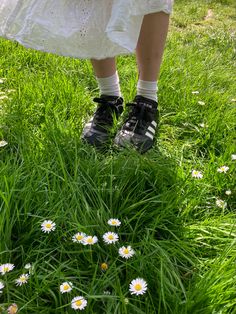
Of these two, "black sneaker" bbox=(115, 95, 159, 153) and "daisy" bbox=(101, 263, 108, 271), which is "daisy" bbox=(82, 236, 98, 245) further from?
"black sneaker" bbox=(115, 95, 159, 153)

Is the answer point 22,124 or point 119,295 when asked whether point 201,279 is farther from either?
point 22,124

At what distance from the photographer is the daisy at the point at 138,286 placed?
0.77 metres

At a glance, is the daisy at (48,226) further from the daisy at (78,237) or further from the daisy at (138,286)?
the daisy at (138,286)

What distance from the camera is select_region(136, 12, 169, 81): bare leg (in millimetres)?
1215

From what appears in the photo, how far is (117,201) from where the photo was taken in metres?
1.03

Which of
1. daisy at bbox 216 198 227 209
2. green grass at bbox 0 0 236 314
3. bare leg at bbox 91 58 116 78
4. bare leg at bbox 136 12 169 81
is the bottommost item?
daisy at bbox 216 198 227 209

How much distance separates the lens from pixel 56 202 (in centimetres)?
98

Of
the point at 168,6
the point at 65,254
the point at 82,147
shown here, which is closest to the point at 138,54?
the point at 168,6

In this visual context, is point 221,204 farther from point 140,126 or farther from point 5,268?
point 5,268

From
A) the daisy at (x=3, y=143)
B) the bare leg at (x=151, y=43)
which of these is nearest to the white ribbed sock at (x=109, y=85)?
the bare leg at (x=151, y=43)

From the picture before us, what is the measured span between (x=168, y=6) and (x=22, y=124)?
636 millimetres

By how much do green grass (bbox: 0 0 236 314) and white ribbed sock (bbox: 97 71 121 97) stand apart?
14 centimetres

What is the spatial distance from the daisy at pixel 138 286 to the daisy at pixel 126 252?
0.06m

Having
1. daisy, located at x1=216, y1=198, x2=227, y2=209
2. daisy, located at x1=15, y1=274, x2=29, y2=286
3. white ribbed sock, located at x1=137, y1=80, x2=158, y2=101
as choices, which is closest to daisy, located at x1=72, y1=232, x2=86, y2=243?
daisy, located at x1=15, y1=274, x2=29, y2=286
